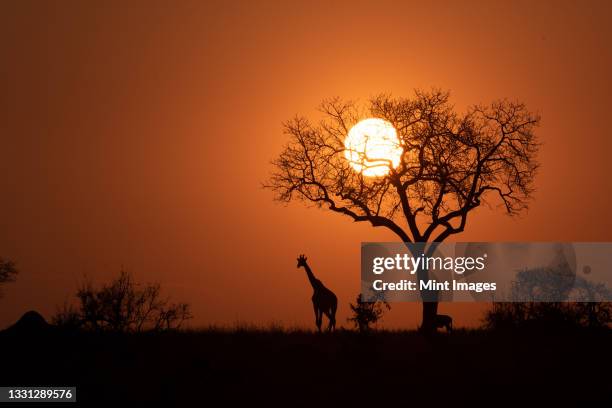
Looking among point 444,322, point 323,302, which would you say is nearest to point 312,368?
point 323,302

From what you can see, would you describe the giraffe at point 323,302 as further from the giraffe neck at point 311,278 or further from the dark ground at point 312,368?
the dark ground at point 312,368

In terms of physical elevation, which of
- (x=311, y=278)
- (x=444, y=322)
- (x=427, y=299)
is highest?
(x=311, y=278)

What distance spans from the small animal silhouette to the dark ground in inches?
155

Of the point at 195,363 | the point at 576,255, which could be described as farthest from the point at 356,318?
the point at 576,255

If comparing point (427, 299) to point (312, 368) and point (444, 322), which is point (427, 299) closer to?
point (444, 322)

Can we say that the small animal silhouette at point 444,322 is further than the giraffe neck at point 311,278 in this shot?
Yes

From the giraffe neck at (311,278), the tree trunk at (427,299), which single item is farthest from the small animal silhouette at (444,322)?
the giraffe neck at (311,278)

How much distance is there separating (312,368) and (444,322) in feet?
36.9

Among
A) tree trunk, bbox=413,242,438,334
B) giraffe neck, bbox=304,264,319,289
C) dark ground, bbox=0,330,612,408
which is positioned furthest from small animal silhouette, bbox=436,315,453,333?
giraffe neck, bbox=304,264,319,289

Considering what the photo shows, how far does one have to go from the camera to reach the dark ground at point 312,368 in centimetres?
2041

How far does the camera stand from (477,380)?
72.9ft
